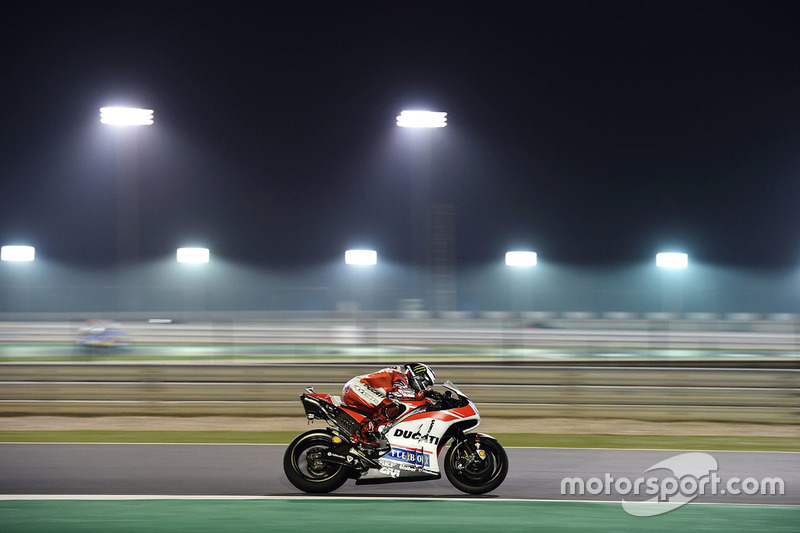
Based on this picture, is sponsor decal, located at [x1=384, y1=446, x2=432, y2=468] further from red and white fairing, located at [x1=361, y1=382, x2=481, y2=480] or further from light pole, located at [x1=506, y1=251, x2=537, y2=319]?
light pole, located at [x1=506, y1=251, x2=537, y2=319]

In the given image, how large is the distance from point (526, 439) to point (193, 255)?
2175cm

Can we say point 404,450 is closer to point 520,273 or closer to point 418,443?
point 418,443

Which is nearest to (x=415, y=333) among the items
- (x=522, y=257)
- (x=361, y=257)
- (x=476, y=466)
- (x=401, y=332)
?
(x=401, y=332)

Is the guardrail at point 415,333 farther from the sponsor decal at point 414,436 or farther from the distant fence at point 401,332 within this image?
the sponsor decal at point 414,436

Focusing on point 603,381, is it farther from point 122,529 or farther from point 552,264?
point 552,264

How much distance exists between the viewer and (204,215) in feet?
109

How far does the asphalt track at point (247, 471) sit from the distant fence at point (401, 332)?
1059 cm

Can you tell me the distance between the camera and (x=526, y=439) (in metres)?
11.1

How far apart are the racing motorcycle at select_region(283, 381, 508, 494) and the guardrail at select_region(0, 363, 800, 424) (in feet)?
20.2

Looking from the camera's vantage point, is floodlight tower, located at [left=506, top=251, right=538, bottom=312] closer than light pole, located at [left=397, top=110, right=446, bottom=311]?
No

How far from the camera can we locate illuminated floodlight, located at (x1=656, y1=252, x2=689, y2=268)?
33.6 metres

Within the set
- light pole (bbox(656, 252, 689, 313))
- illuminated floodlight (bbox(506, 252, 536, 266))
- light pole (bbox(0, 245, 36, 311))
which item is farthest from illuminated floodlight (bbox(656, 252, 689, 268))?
light pole (bbox(0, 245, 36, 311))

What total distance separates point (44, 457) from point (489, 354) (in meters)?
13.5

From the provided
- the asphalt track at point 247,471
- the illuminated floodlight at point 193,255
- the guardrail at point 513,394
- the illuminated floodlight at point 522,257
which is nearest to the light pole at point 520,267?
the illuminated floodlight at point 522,257
